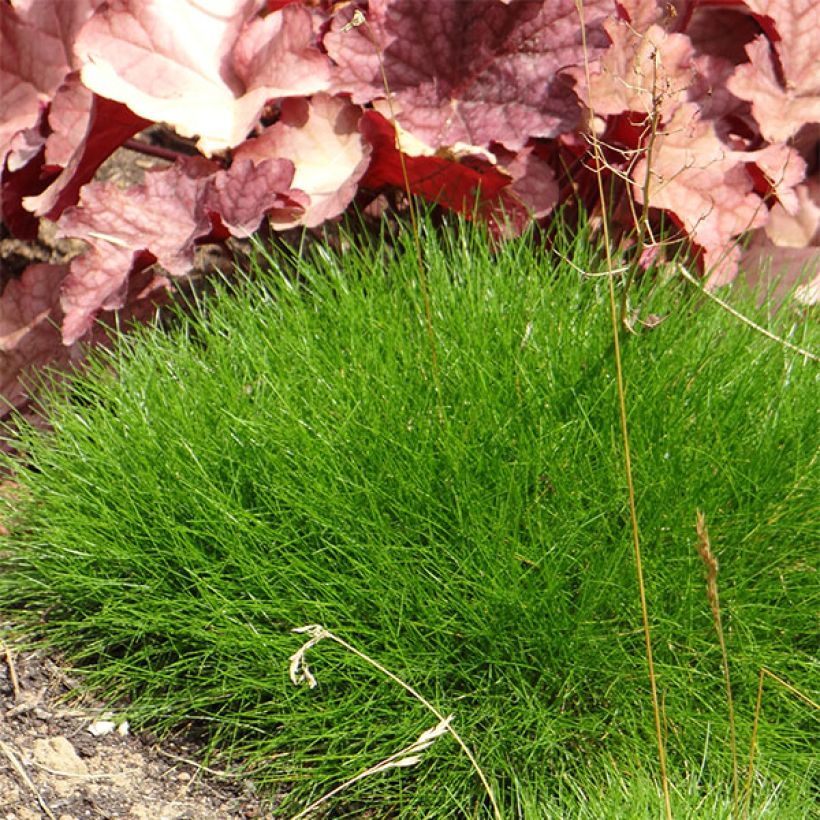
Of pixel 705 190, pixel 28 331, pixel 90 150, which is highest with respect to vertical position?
pixel 90 150

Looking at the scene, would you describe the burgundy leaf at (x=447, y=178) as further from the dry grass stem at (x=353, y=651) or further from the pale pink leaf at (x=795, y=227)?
the dry grass stem at (x=353, y=651)

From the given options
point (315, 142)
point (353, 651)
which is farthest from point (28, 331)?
point (353, 651)

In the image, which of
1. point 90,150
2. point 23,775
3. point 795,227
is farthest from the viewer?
point 795,227

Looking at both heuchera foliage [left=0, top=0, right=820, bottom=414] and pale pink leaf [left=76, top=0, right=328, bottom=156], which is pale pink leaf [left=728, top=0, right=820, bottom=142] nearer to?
heuchera foliage [left=0, top=0, right=820, bottom=414]

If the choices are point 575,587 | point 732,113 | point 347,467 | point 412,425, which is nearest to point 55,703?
point 347,467

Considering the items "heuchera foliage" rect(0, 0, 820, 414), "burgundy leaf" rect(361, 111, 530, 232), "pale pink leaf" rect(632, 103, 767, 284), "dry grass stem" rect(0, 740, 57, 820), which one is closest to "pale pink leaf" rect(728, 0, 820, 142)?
"heuchera foliage" rect(0, 0, 820, 414)

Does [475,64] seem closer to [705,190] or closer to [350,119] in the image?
[350,119]

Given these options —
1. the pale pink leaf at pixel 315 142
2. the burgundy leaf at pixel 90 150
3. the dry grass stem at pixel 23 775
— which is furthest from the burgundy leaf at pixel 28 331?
the dry grass stem at pixel 23 775
